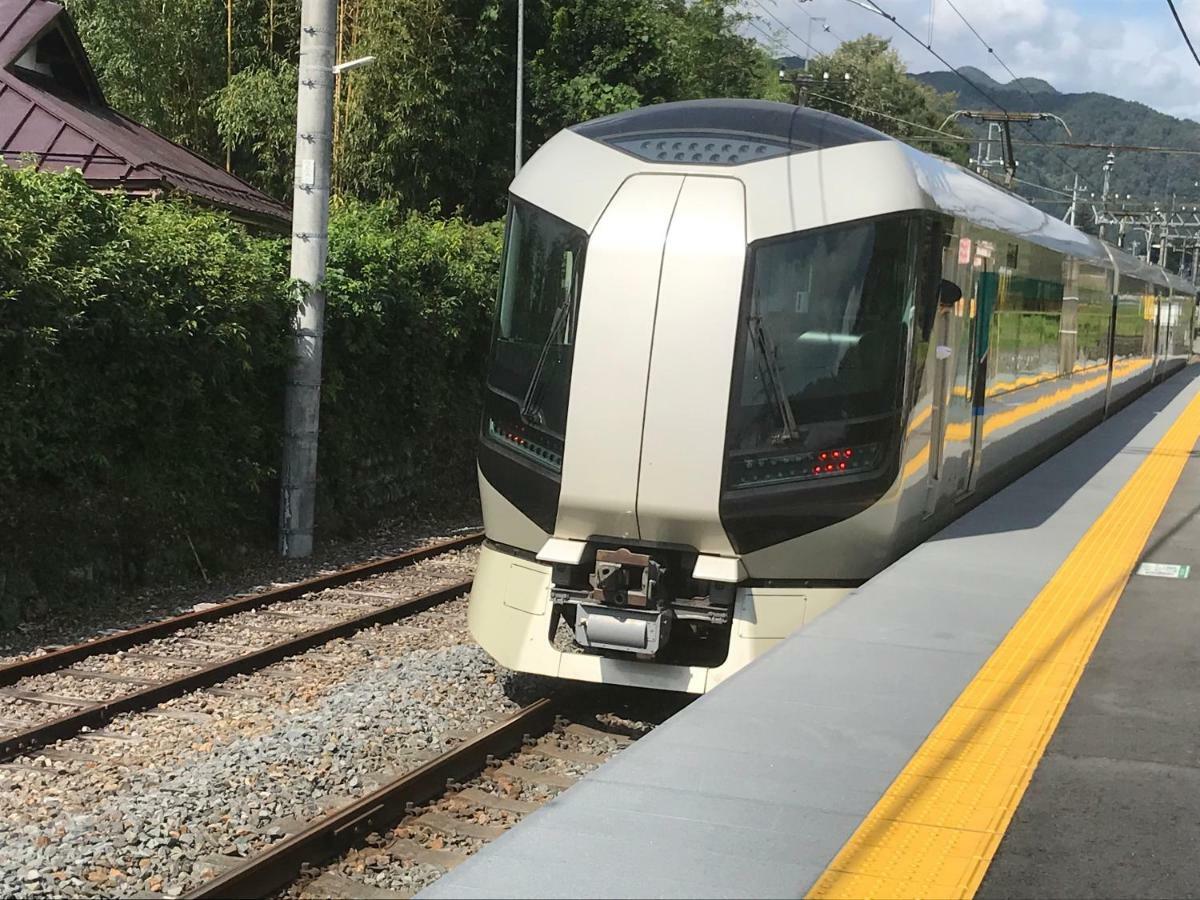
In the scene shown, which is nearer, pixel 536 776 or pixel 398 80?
pixel 536 776

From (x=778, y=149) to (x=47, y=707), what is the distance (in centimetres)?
474

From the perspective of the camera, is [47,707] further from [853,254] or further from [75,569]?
[853,254]

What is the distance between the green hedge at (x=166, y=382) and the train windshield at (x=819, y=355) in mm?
4766

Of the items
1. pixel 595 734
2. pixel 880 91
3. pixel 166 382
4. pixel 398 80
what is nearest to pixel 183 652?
pixel 166 382

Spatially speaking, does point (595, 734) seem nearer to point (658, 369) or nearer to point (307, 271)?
point (658, 369)

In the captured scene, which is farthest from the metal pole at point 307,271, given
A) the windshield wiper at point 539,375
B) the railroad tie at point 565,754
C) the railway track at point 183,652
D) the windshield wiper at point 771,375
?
the windshield wiper at point 771,375

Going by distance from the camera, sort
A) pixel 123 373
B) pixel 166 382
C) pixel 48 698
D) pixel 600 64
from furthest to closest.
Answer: pixel 600 64 → pixel 166 382 → pixel 123 373 → pixel 48 698

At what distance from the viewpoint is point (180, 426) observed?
423 inches

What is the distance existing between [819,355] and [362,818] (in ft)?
10.2

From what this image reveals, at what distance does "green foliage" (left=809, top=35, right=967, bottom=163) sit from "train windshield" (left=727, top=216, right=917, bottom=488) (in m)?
64.5

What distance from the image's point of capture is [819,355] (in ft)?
22.9

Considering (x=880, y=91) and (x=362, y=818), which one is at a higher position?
(x=880, y=91)

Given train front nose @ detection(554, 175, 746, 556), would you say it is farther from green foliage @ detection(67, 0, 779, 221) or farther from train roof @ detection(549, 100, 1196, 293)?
green foliage @ detection(67, 0, 779, 221)

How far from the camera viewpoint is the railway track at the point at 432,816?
17.0 feet
